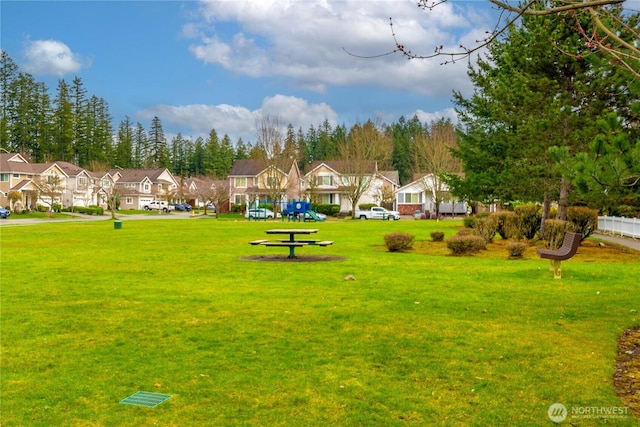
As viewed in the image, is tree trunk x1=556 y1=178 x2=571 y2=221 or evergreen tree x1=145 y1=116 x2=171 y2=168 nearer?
tree trunk x1=556 y1=178 x2=571 y2=221

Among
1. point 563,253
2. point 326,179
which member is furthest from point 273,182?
point 563,253

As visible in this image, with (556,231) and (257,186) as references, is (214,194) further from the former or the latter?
(556,231)

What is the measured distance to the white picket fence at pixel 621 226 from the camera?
2672cm

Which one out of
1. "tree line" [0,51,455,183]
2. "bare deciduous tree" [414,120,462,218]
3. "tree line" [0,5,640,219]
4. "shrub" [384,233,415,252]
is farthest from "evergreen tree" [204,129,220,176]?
"shrub" [384,233,415,252]

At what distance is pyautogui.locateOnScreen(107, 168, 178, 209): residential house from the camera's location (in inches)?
4026

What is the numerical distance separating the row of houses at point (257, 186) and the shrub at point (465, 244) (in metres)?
44.2

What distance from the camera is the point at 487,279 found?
12930 mm

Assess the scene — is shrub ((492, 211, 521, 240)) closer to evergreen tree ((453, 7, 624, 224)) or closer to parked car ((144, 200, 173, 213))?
evergreen tree ((453, 7, 624, 224))

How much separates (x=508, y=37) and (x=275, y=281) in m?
18.8

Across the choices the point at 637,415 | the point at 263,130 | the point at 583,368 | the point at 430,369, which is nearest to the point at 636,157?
the point at 583,368

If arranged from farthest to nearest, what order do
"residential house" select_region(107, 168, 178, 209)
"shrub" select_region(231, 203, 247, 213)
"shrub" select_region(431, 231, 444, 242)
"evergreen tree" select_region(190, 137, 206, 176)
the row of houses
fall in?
1. "evergreen tree" select_region(190, 137, 206, 176)
2. "residential house" select_region(107, 168, 178, 209)
3. "shrub" select_region(231, 203, 247, 213)
4. the row of houses
5. "shrub" select_region(431, 231, 444, 242)

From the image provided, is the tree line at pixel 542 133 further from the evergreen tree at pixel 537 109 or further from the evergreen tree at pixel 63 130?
the evergreen tree at pixel 63 130

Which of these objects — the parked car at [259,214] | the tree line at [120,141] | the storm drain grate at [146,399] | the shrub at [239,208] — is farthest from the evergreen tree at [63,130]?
the storm drain grate at [146,399]

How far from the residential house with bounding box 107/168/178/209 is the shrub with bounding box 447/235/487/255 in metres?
85.2
